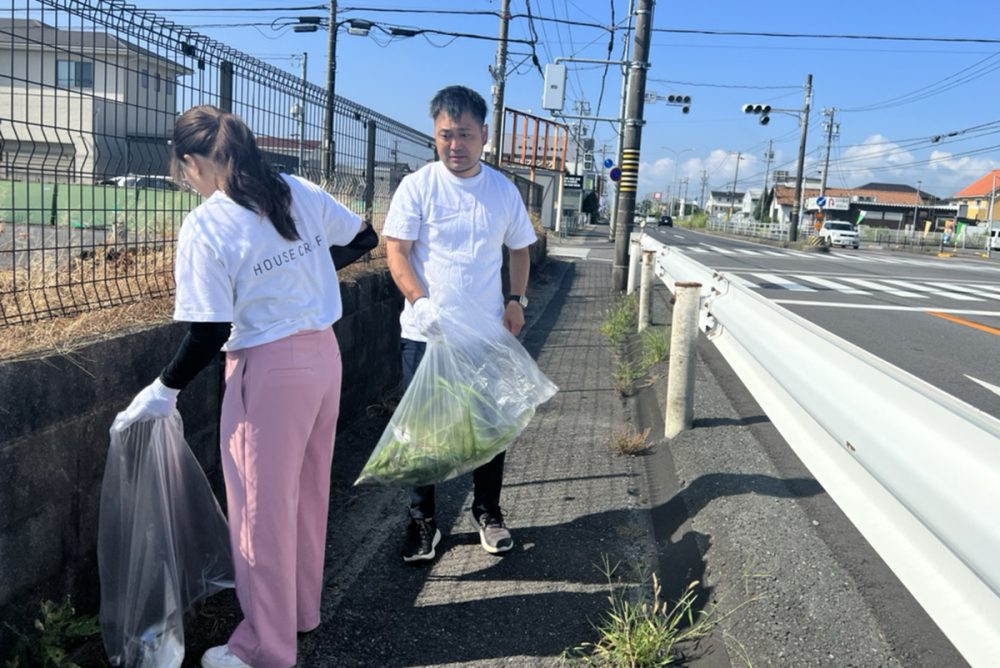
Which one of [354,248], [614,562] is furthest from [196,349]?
[614,562]

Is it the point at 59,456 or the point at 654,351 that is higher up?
the point at 59,456

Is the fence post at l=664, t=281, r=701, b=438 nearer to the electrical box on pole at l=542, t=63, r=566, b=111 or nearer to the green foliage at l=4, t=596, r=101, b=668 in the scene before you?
the green foliage at l=4, t=596, r=101, b=668

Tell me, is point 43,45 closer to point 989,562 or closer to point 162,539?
point 162,539

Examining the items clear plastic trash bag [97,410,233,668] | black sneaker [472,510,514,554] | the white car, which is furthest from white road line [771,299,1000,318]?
the white car

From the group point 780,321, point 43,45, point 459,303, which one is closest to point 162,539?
point 459,303

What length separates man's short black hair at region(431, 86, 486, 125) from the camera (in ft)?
10.0

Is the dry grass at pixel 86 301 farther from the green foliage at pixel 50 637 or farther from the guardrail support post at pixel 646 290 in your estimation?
the guardrail support post at pixel 646 290

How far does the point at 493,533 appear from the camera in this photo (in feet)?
10.9

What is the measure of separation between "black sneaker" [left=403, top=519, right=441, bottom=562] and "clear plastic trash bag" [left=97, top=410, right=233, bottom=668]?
1076 millimetres

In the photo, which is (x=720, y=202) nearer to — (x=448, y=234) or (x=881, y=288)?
(x=881, y=288)

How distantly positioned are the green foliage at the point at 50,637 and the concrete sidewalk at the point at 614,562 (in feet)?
1.36

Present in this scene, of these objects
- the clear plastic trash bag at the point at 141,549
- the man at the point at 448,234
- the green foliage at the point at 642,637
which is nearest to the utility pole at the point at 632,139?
the man at the point at 448,234

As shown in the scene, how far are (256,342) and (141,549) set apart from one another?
73cm

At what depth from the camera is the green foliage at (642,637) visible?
7.92 feet
